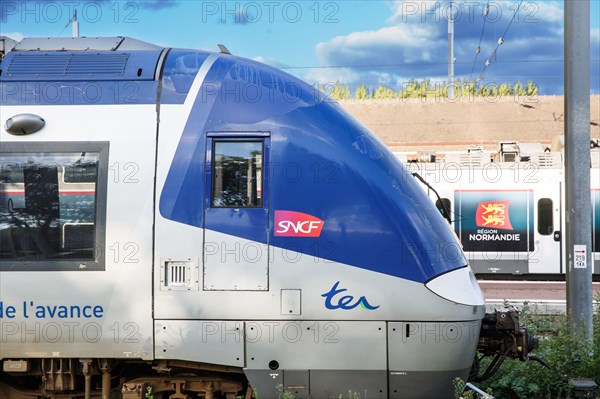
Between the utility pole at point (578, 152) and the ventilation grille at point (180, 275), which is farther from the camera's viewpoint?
the utility pole at point (578, 152)

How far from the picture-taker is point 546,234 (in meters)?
21.4

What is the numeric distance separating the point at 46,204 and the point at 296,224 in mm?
2127

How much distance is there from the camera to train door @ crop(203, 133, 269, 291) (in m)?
6.39

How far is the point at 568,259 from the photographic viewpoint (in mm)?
9453

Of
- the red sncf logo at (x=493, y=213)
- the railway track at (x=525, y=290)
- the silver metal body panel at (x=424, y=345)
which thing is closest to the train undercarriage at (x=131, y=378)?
the silver metal body panel at (x=424, y=345)

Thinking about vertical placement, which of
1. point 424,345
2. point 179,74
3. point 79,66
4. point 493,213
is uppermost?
point 79,66

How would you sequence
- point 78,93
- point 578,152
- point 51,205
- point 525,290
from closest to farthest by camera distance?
point 51,205
point 78,93
point 578,152
point 525,290

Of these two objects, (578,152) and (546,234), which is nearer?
(578,152)

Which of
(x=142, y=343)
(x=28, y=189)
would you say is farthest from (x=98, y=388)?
(x=28, y=189)

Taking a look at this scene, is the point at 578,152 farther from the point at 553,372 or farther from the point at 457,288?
the point at 457,288

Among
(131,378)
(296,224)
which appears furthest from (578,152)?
(131,378)

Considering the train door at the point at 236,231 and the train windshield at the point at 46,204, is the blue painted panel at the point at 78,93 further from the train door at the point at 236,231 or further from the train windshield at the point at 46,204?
the train door at the point at 236,231

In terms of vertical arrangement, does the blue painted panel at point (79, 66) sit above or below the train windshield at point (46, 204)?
above

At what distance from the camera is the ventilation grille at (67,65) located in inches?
273
